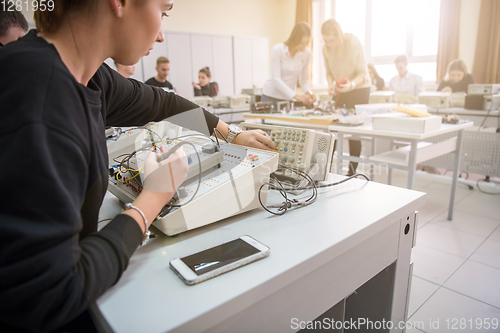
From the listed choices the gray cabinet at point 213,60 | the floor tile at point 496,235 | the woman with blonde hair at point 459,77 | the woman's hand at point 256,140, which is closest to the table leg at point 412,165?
the floor tile at point 496,235

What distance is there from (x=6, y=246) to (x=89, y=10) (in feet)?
1.18

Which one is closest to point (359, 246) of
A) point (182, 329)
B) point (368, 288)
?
point (368, 288)

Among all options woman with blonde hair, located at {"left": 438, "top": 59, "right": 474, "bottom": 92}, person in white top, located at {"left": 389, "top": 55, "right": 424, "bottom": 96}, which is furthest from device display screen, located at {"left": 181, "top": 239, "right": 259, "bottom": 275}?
person in white top, located at {"left": 389, "top": 55, "right": 424, "bottom": 96}

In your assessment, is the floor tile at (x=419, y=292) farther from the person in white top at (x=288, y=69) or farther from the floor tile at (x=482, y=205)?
the person in white top at (x=288, y=69)

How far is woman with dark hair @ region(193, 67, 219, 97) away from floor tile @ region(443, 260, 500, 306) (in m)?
4.70

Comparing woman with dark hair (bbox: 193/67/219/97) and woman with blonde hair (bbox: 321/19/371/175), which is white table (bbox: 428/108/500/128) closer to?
woman with blonde hair (bbox: 321/19/371/175)

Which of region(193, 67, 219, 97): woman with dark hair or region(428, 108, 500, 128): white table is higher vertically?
region(193, 67, 219, 97): woman with dark hair

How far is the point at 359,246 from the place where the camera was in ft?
2.41

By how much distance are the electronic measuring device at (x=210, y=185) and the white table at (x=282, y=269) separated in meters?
0.04

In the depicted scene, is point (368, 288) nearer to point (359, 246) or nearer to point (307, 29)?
point (359, 246)

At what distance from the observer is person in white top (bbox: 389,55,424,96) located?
5266 mm

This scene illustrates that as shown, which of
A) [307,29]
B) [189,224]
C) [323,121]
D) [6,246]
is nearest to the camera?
[6,246]

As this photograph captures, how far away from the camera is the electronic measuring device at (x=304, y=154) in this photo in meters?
0.96

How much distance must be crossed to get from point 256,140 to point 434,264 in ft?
4.94
